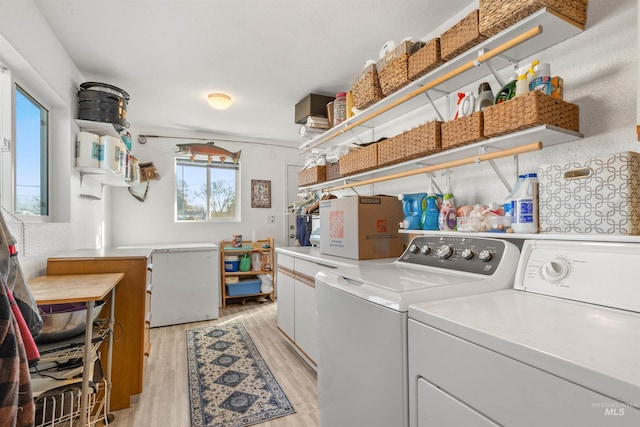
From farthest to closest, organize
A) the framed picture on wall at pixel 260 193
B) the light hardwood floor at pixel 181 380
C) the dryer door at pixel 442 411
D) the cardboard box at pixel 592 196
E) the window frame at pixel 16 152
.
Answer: the framed picture on wall at pixel 260 193, the light hardwood floor at pixel 181 380, the window frame at pixel 16 152, the cardboard box at pixel 592 196, the dryer door at pixel 442 411

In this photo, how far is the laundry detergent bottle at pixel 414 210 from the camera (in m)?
1.84

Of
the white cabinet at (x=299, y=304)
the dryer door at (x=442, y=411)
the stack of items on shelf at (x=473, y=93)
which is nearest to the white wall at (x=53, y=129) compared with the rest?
the white cabinet at (x=299, y=304)

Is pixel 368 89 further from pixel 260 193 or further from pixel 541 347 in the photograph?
pixel 260 193

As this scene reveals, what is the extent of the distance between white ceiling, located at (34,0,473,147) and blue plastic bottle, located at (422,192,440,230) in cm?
113

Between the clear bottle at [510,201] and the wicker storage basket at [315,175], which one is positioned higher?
the wicker storage basket at [315,175]

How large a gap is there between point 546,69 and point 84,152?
2.88 m

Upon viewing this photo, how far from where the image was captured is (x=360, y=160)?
2.15 meters

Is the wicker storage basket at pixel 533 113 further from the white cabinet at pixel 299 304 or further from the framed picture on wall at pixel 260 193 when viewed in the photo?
the framed picture on wall at pixel 260 193

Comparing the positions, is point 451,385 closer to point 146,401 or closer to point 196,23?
point 146,401

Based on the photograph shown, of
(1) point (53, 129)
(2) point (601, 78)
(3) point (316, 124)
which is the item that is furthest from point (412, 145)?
(1) point (53, 129)

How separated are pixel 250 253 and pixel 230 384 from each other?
2314mm

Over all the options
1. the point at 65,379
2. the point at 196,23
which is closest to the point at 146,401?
the point at 65,379

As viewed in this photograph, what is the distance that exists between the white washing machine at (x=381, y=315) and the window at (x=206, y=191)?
3.42 metres

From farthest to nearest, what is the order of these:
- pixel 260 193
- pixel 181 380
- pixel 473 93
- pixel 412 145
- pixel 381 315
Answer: pixel 260 193 < pixel 181 380 < pixel 412 145 < pixel 473 93 < pixel 381 315
